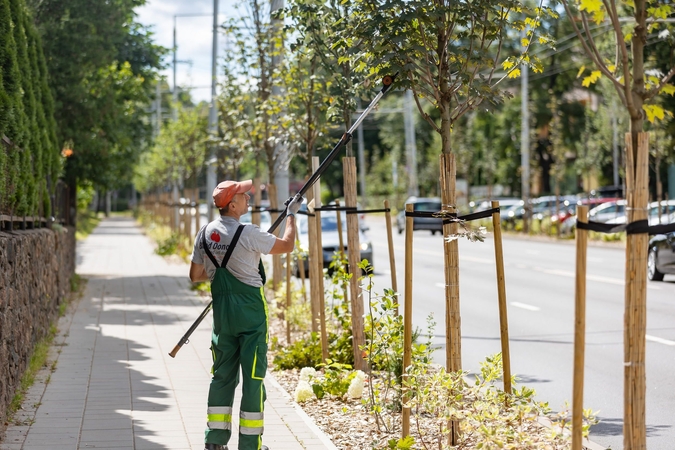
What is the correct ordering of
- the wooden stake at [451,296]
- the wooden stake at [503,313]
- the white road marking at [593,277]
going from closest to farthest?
the wooden stake at [451,296], the wooden stake at [503,313], the white road marking at [593,277]

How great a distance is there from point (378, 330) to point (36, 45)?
8340 millimetres

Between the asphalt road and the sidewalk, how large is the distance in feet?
8.18

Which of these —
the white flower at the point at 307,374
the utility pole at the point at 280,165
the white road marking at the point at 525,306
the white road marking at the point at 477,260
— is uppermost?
the utility pole at the point at 280,165

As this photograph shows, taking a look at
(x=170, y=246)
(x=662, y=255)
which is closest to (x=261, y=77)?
(x=662, y=255)

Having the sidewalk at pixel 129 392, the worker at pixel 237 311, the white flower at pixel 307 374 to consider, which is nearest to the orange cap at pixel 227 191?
the worker at pixel 237 311

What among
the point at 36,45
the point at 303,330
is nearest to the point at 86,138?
the point at 36,45

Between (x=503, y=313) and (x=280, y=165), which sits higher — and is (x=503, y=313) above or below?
below

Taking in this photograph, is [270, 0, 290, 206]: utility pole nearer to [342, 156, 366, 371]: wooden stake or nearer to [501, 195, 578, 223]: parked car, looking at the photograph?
[342, 156, 366, 371]: wooden stake

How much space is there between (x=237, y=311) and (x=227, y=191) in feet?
2.36

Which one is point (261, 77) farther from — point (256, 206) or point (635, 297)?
point (635, 297)

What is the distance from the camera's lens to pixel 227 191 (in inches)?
250

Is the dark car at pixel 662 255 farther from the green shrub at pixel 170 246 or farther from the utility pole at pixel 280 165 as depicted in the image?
the green shrub at pixel 170 246

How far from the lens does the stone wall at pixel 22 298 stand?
761 cm

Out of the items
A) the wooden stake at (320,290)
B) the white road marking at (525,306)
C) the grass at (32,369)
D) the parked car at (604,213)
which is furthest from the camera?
the parked car at (604,213)
